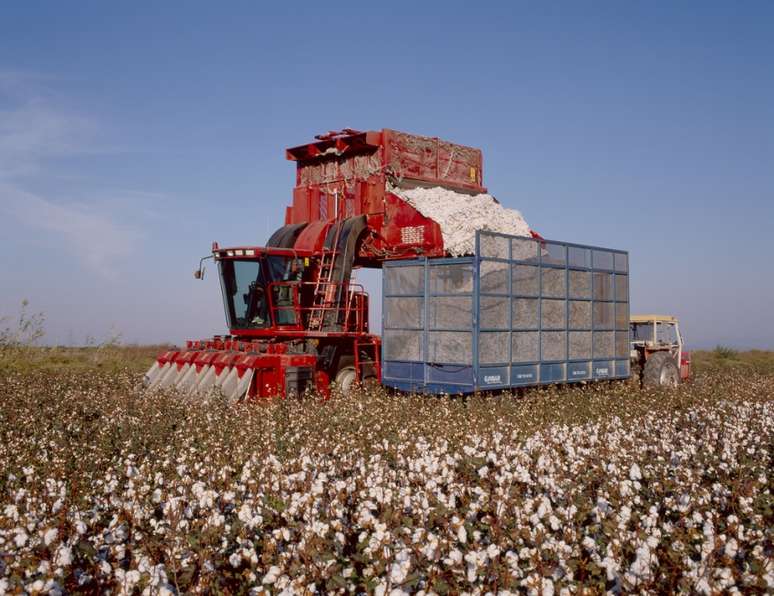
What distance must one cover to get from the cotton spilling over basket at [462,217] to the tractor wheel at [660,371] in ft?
15.4

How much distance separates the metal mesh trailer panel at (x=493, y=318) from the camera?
1255cm

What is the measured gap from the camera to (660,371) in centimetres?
1719

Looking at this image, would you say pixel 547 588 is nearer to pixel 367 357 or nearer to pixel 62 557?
pixel 62 557

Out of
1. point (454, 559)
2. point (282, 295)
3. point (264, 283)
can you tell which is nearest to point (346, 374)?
point (282, 295)

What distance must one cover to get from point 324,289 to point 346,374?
189 centimetres

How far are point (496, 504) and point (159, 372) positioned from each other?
11.5 meters

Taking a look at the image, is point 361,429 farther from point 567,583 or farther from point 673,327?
point 673,327

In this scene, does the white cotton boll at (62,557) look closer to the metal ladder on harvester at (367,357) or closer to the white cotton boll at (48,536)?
the white cotton boll at (48,536)

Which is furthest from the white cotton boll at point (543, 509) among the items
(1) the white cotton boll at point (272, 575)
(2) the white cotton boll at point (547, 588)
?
(1) the white cotton boll at point (272, 575)

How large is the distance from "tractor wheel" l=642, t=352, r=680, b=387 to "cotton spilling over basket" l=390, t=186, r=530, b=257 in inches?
185

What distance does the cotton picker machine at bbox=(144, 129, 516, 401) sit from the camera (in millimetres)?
14805

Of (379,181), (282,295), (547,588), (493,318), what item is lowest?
(547,588)

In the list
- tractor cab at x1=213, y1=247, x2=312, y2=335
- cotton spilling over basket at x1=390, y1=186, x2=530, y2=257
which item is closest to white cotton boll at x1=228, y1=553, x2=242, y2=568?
cotton spilling over basket at x1=390, y1=186, x2=530, y2=257

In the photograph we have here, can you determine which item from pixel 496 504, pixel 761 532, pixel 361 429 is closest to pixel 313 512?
pixel 496 504
